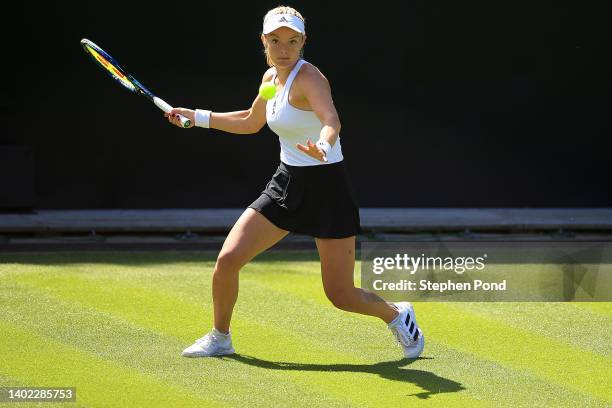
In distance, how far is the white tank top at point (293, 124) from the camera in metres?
6.52

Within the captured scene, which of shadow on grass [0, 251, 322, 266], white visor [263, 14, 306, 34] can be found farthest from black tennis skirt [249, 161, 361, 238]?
shadow on grass [0, 251, 322, 266]

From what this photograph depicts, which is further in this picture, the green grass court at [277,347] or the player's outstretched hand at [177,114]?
the player's outstretched hand at [177,114]

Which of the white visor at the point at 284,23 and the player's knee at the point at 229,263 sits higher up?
the white visor at the point at 284,23

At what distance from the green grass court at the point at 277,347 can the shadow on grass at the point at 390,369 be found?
0.01 metres

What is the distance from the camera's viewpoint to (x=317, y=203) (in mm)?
6660

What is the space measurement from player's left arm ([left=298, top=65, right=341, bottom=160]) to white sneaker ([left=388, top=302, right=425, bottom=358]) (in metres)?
1.26

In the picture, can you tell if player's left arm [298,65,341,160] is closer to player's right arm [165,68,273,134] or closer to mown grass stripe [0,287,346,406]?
player's right arm [165,68,273,134]

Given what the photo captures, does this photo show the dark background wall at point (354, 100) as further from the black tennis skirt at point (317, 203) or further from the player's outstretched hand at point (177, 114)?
the black tennis skirt at point (317, 203)

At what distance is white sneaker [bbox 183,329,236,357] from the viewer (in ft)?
22.7

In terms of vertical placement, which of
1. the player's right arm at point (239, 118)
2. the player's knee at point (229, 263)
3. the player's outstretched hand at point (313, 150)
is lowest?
the player's knee at point (229, 263)

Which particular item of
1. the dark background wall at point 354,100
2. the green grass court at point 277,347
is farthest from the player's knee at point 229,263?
the dark background wall at point 354,100

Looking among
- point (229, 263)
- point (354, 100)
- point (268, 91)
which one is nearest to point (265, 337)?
point (229, 263)

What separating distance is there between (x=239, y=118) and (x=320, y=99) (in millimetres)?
871

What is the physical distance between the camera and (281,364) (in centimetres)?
678
